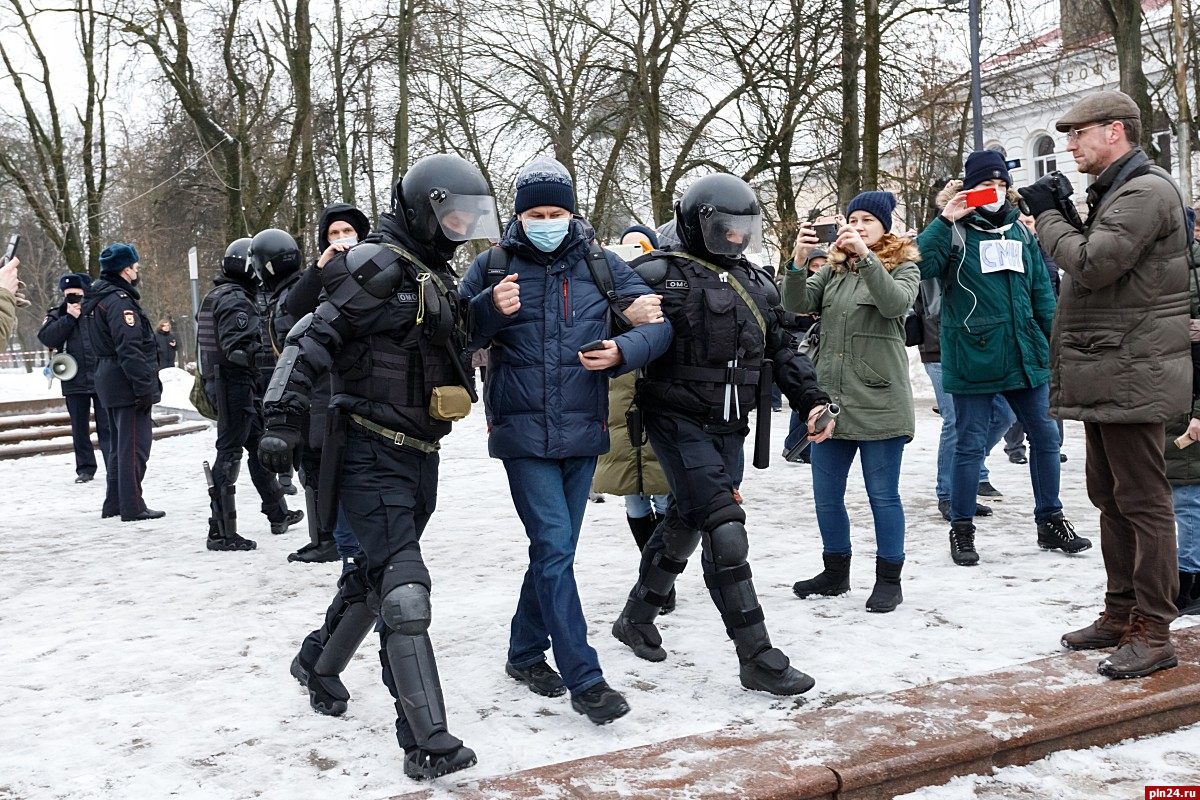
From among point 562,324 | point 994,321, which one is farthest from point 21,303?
point 994,321

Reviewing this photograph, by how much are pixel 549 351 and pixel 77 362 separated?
877 centimetres

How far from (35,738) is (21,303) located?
1.89 metres

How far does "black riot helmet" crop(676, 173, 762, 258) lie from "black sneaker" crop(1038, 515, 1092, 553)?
2.81 meters

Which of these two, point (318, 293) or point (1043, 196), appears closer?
point (1043, 196)

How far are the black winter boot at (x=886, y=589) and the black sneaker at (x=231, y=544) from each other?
428cm

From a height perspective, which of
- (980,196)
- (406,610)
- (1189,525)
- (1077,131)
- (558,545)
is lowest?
(1189,525)

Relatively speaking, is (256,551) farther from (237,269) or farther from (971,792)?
(971,792)

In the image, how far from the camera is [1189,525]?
16.3ft

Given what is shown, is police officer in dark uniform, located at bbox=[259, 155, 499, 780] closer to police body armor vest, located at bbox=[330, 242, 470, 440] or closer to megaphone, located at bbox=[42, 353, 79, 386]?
police body armor vest, located at bbox=[330, 242, 470, 440]

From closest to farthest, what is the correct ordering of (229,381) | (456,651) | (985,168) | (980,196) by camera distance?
1. (456,651)
2. (980,196)
3. (985,168)
4. (229,381)

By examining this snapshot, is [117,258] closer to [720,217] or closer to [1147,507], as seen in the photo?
[720,217]

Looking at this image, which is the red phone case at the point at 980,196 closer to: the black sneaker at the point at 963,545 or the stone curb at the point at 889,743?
the black sneaker at the point at 963,545

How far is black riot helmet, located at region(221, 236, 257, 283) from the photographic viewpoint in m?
7.61

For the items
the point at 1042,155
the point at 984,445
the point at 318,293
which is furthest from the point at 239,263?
the point at 1042,155
